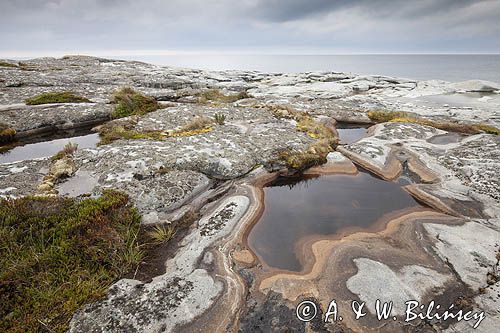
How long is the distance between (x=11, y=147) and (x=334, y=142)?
16.7 m

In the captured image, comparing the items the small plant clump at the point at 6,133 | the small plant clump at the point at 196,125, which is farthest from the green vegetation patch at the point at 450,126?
the small plant clump at the point at 6,133

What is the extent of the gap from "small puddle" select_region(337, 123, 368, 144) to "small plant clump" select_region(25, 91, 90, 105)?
18.7 metres

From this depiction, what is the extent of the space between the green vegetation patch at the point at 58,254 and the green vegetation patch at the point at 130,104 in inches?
447

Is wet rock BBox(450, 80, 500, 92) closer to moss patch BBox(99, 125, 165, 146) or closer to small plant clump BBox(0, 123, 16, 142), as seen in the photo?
moss patch BBox(99, 125, 165, 146)

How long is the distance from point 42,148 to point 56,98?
8.41 meters

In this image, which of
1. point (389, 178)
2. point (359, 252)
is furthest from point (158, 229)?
point (389, 178)

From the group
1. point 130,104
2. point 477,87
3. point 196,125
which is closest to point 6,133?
point 130,104

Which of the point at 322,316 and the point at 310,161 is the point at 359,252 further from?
the point at 310,161

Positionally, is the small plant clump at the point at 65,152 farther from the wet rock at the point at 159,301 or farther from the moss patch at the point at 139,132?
the wet rock at the point at 159,301

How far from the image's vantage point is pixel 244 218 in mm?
8516

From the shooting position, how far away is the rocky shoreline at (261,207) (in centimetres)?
561

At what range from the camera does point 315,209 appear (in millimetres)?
9508

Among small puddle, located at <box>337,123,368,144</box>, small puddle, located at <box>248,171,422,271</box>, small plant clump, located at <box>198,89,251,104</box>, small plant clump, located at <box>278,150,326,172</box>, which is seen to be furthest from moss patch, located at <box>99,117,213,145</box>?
small plant clump, located at <box>198,89,251,104</box>

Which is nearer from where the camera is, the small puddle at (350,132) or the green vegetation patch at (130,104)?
the small puddle at (350,132)
